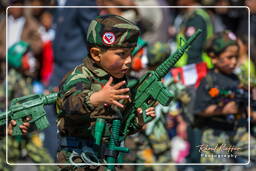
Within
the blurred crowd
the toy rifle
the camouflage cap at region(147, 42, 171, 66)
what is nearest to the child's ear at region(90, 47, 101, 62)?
the toy rifle

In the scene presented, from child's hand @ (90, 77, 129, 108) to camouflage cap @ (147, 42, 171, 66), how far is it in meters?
2.06

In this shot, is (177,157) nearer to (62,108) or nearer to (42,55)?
(42,55)

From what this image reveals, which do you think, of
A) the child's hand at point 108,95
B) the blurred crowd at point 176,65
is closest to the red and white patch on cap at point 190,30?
the blurred crowd at point 176,65

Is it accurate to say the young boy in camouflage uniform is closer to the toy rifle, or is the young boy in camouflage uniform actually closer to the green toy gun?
the toy rifle

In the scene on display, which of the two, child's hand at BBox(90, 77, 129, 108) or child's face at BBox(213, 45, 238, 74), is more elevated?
child's face at BBox(213, 45, 238, 74)

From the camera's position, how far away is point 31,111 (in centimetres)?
510

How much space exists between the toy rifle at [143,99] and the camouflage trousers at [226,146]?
3.48 feet

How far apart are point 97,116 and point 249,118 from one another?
198cm

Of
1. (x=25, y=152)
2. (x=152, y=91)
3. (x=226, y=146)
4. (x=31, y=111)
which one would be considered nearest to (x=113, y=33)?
(x=152, y=91)

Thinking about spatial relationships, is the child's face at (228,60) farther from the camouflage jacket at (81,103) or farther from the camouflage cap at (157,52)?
the camouflage jacket at (81,103)

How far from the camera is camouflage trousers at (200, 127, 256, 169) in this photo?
5805mm

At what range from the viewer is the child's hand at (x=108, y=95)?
4.51 m

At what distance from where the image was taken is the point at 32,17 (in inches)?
272

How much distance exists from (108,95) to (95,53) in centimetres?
41
